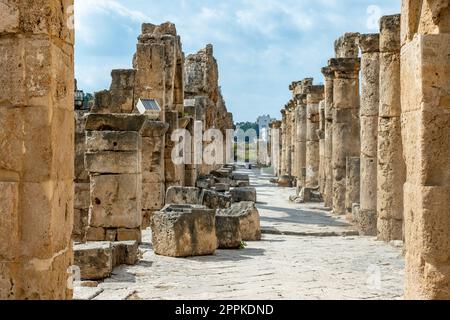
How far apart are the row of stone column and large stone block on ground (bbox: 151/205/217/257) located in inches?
127

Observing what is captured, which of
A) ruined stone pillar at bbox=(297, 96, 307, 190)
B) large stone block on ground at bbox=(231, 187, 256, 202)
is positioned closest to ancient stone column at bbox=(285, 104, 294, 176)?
ruined stone pillar at bbox=(297, 96, 307, 190)

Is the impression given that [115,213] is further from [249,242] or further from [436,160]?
[436,160]

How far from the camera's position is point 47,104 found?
5016 millimetres

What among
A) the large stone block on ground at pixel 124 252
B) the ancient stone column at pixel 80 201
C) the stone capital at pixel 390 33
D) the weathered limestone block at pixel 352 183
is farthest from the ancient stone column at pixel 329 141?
the large stone block on ground at pixel 124 252

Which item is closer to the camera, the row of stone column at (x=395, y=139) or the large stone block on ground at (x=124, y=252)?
the row of stone column at (x=395, y=139)

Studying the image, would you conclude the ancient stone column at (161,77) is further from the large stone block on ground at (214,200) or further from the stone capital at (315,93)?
the stone capital at (315,93)

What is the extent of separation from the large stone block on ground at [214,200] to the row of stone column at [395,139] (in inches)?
126

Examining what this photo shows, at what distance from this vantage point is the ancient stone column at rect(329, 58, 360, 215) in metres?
18.2

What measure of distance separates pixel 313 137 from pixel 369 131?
1207cm

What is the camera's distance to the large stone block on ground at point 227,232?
11.5m

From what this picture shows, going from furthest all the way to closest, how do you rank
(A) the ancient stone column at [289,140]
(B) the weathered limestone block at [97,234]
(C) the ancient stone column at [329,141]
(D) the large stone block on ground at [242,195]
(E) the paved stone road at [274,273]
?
(A) the ancient stone column at [289,140] < (C) the ancient stone column at [329,141] < (D) the large stone block on ground at [242,195] < (B) the weathered limestone block at [97,234] < (E) the paved stone road at [274,273]

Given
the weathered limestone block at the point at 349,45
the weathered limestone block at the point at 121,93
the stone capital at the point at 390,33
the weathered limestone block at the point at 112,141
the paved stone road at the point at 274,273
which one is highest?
the weathered limestone block at the point at 349,45

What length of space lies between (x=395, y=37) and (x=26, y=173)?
902 cm

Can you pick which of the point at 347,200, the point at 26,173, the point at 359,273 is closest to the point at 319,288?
the point at 359,273
